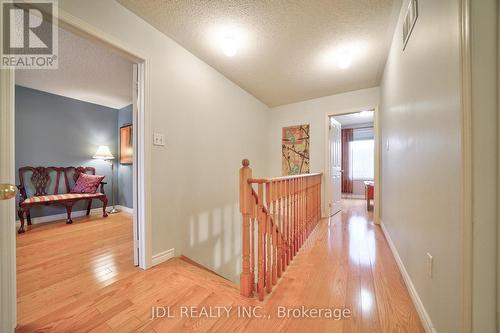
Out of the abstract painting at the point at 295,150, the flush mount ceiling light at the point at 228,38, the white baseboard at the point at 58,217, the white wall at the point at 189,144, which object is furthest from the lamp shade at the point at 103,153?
the abstract painting at the point at 295,150

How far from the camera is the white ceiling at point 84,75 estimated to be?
2.16m

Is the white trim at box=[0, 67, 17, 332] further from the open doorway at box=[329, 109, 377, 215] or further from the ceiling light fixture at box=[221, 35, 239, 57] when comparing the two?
the open doorway at box=[329, 109, 377, 215]

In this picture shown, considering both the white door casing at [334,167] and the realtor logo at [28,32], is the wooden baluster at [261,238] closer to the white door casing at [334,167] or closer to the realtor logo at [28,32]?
the realtor logo at [28,32]

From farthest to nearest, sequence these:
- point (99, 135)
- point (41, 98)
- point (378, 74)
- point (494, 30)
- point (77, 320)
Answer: point (99, 135), point (41, 98), point (378, 74), point (77, 320), point (494, 30)

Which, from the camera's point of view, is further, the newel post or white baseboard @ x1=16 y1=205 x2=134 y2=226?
white baseboard @ x1=16 y1=205 x2=134 y2=226

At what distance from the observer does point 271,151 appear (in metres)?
4.25

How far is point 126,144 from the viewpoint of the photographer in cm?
405

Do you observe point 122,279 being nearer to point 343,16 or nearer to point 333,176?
point 343,16

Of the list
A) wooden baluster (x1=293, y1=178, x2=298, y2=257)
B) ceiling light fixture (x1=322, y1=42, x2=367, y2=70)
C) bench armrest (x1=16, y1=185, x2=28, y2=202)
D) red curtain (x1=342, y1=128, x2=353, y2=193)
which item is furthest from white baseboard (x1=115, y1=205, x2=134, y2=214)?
red curtain (x1=342, y1=128, x2=353, y2=193)

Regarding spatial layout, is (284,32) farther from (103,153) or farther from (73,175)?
(73,175)

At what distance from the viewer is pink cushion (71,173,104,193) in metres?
3.52

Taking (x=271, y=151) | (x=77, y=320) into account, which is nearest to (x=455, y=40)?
(x=77, y=320)

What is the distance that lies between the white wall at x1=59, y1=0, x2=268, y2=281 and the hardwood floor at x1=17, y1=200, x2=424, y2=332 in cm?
45

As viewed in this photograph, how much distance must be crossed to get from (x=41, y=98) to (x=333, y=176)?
540 cm
